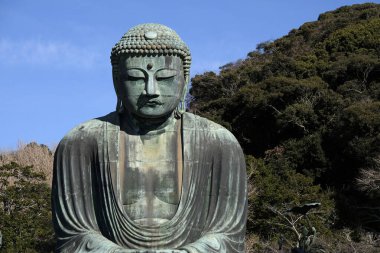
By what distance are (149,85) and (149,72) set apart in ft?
0.44

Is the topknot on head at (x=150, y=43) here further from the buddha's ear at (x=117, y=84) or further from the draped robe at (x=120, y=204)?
the draped robe at (x=120, y=204)

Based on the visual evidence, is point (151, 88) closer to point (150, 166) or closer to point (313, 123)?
point (150, 166)

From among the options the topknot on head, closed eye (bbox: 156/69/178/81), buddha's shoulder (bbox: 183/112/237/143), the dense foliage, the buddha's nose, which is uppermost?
the topknot on head

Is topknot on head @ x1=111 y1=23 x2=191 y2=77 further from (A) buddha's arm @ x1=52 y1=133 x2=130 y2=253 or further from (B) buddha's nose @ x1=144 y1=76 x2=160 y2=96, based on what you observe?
(A) buddha's arm @ x1=52 y1=133 x2=130 y2=253

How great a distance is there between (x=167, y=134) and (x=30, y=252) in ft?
73.5

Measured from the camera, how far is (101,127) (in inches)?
274

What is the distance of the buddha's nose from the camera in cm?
672

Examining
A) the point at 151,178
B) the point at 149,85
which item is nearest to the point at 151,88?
the point at 149,85

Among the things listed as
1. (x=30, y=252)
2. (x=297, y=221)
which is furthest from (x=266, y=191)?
(x=30, y=252)

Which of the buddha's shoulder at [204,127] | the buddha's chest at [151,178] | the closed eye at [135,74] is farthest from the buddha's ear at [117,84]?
the buddha's shoulder at [204,127]

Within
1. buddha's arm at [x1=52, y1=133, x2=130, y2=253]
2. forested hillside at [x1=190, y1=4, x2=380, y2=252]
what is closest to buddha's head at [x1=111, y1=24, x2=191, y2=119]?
buddha's arm at [x1=52, y1=133, x2=130, y2=253]

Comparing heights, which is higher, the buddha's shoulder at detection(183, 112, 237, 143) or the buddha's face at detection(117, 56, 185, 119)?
the buddha's face at detection(117, 56, 185, 119)

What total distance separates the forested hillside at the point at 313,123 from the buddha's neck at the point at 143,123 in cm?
2349

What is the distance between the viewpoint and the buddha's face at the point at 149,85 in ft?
22.2
